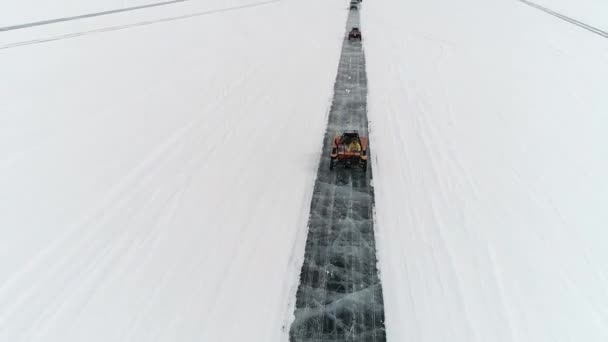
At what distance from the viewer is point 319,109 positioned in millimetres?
16891

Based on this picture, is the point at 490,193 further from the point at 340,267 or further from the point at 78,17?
the point at 78,17

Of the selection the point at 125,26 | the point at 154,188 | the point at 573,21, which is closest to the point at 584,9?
the point at 573,21

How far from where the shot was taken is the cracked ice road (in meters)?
7.50

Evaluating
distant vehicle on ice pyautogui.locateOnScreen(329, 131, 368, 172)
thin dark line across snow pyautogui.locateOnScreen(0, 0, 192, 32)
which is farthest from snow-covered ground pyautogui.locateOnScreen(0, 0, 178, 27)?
distant vehicle on ice pyautogui.locateOnScreen(329, 131, 368, 172)

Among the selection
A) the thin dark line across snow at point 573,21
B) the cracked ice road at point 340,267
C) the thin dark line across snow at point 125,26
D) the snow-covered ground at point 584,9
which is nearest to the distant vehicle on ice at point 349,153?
the cracked ice road at point 340,267

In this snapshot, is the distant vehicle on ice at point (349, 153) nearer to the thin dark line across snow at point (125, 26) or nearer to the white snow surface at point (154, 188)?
the white snow surface at point (154, 188)

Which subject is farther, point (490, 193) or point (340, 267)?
point (490, 193)

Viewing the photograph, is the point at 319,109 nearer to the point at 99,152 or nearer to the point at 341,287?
the point at 99,152

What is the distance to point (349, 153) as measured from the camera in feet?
38.5

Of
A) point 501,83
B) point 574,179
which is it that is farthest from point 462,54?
point 574,179

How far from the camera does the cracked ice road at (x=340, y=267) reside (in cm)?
750

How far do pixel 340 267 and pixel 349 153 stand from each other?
156 inches

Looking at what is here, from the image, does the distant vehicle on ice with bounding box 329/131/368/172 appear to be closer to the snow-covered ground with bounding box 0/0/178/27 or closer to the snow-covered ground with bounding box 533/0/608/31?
the snow-covered ground with bounding box 0/0/178/27

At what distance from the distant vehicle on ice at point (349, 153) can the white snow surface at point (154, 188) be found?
3.40 feet
